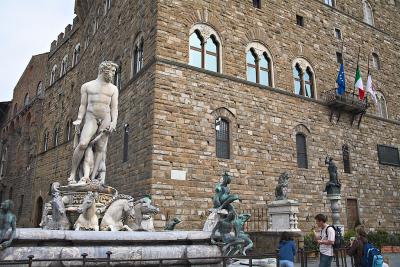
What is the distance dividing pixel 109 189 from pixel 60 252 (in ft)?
8.04

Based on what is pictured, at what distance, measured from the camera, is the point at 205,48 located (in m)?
13.2

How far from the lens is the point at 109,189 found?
22.3ft

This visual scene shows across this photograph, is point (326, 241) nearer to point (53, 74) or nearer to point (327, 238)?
point (327, 238)

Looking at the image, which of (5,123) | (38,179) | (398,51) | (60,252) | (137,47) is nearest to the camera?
(60,252)

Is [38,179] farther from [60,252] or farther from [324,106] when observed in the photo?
[60,252]

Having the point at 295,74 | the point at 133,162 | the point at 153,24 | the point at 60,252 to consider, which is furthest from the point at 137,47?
the point at 60,252

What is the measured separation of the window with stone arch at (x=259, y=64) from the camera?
14.2m

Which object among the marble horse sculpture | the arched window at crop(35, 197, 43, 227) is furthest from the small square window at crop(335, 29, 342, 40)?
the arched window at crop(35, 197, 43, 227)

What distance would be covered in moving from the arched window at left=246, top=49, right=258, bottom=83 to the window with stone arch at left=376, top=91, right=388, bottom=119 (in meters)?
7.91

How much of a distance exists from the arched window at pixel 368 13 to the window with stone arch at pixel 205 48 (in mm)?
10894

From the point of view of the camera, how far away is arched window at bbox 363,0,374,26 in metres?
20.0

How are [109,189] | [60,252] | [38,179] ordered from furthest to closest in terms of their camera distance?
1. [38,179]
2. [109,189]
3. [60,252]

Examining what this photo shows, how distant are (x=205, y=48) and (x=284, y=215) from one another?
21.0 feet

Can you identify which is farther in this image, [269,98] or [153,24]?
[269,98]
